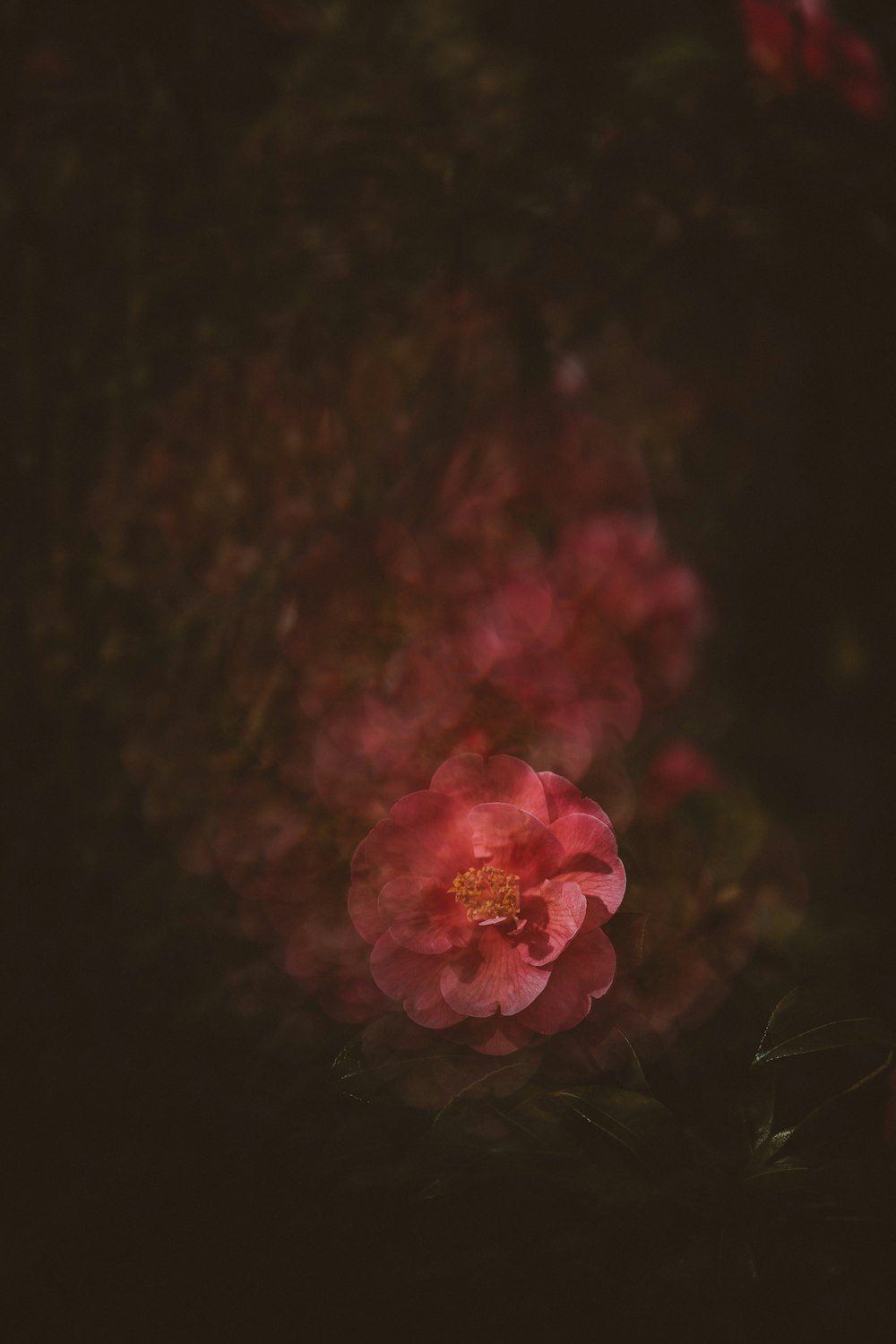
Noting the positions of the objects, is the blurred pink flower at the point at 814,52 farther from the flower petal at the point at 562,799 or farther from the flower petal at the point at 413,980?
the flower petal at the point at 413,980

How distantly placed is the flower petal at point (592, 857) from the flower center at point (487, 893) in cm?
3

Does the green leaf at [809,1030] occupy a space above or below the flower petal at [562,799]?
below

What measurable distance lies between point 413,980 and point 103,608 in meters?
0.30

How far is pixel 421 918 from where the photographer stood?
527mm

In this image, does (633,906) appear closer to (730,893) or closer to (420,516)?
(730,893)

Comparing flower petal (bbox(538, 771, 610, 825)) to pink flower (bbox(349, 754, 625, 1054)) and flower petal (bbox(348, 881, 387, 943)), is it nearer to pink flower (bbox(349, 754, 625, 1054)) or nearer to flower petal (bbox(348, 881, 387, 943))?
pink flower (bbox(349, 754, 625, 1054))

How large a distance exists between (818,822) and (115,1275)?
0.49 metres

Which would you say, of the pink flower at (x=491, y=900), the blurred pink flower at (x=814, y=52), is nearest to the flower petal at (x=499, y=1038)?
the pink flower at (x=491, y=900)

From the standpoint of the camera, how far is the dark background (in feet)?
1.63

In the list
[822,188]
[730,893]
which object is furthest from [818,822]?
[822,188]

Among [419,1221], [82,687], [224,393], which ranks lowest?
[419,1221]

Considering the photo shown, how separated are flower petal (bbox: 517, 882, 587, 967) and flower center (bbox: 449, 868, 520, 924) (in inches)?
0.4

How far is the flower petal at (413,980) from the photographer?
1.71ft

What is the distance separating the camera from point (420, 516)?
22.2 inches
